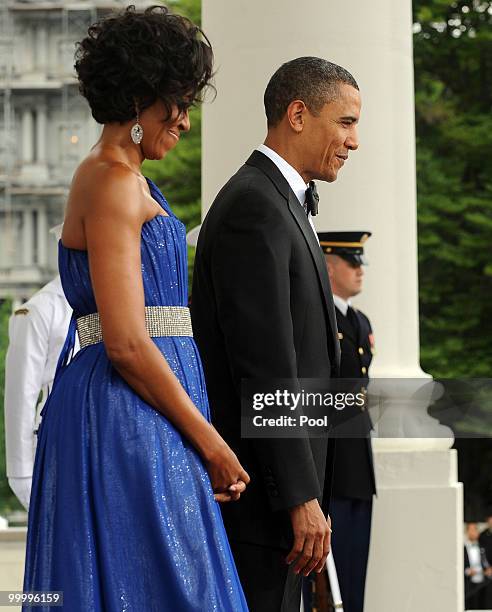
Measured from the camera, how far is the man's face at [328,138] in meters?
4.55

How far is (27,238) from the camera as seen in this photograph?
52.0 meters

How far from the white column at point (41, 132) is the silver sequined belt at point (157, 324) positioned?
1946 inches

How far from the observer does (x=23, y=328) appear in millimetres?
7098

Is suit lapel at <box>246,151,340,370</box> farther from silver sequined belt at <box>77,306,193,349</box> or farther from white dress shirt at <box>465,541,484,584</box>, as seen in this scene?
white dress shirt at <box>465,541,484,584</box>

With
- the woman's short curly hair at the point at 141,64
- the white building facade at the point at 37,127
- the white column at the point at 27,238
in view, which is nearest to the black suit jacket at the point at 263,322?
the woman's short curly hair at the point at 141,64

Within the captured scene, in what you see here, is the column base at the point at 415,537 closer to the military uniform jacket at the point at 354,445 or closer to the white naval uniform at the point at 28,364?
the military uniform jacket at the point at 354,445

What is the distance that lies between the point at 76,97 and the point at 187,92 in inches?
2010

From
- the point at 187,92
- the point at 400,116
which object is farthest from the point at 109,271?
the point at 400,116

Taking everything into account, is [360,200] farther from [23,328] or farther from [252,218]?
[252,218]

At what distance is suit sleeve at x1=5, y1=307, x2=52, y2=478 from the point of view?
709cm

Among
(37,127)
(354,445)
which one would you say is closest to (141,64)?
(354,445)

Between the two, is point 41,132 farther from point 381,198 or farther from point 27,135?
point 381,198

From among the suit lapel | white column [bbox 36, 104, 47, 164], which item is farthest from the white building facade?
the suit lapel

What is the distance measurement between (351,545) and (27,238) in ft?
147
